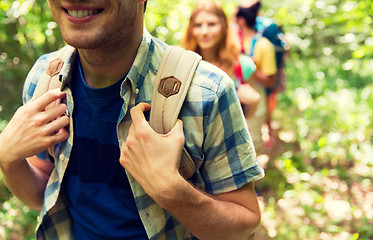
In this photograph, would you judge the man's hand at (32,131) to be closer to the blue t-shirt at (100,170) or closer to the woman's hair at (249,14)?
the blue t-shirt at (100,170)

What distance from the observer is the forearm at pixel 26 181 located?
1441 mm

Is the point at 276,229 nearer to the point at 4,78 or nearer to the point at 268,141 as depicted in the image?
the point at 268,141

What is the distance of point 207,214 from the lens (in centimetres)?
127

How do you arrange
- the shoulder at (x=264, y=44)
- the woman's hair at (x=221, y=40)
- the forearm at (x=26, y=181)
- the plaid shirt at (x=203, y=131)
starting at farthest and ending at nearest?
the shoulder at (x=264, y=44) < the woman's hair at (x=221, y=40) < the forearm at (x=26, y=181) < the plaid shirt at (x=203, y=131)

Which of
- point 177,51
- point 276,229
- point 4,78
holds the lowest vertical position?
point 276,229

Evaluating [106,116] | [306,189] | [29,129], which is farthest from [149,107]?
[306,189]

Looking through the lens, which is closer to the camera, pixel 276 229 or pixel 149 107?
pixel 149 107

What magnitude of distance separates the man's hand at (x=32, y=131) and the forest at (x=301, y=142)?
6.03 ft

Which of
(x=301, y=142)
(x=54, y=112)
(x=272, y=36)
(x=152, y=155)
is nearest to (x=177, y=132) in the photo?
(x=152, y=155)

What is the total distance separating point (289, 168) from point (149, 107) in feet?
12.1

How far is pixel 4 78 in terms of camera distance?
4395mm

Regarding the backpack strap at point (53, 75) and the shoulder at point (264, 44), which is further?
the shoulder at point (264, 44)

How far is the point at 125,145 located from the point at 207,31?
245 centimetres

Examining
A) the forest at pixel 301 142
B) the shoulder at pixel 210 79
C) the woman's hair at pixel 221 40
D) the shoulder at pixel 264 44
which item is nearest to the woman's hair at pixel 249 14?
the shoulder at pixel 264 44
